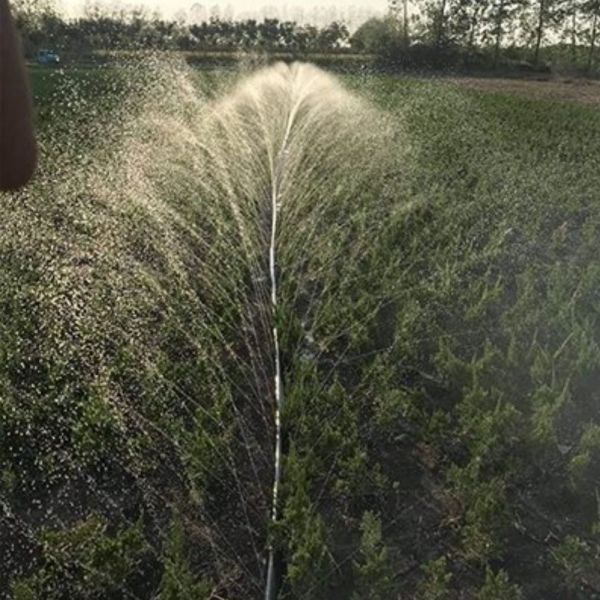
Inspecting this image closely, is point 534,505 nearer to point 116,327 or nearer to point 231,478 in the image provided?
point 231,478

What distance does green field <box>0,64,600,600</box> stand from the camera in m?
3.57

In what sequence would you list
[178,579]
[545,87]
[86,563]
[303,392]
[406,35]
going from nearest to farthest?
[178,579] → [86,563] → [303,392] → [545,87] → [406,35]

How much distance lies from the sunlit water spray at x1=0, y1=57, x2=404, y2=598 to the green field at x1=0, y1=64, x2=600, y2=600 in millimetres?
20

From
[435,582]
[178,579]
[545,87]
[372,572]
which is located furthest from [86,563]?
[545,87]

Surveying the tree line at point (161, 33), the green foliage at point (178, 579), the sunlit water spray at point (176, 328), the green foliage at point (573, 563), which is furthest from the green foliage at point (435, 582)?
the tree line at point (161, 33)

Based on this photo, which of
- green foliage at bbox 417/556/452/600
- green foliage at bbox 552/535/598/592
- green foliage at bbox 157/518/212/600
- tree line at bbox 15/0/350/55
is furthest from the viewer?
tree line at bbox 15/0/350/55

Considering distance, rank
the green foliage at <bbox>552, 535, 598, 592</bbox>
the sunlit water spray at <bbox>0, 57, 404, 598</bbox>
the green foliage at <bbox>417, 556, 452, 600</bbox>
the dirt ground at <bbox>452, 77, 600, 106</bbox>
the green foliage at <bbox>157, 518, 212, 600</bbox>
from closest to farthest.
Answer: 1. the green foliage at <bbox>157, 518, 212, 600</bbox>
2. the green foliage at <bbox>417, 556, 452, 600</bbox>
3. the green foliage at <bbox>552, 535, 598, 592</bbox>
4. the sunlit water spray at <bbox>0, 57, 404, 598</bbox>
5. the dirt ground at <bbox>452, 77, 600, 106</bbox>

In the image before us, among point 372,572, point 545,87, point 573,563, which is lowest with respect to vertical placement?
point 545,87

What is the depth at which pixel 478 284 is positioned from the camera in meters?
6.27

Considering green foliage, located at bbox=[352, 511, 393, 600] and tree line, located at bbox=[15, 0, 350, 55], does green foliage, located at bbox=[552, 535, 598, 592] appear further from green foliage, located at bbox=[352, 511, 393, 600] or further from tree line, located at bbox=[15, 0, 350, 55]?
tree line, located at bbox=[15, 0, 350, 55]

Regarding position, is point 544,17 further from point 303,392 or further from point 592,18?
point 303,392

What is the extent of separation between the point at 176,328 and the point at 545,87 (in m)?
29.1

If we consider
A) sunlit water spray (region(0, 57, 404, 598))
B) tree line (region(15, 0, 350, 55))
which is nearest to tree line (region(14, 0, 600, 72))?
tree line (region(15, 0, 350, 55))

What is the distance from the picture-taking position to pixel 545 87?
31.2 metres
